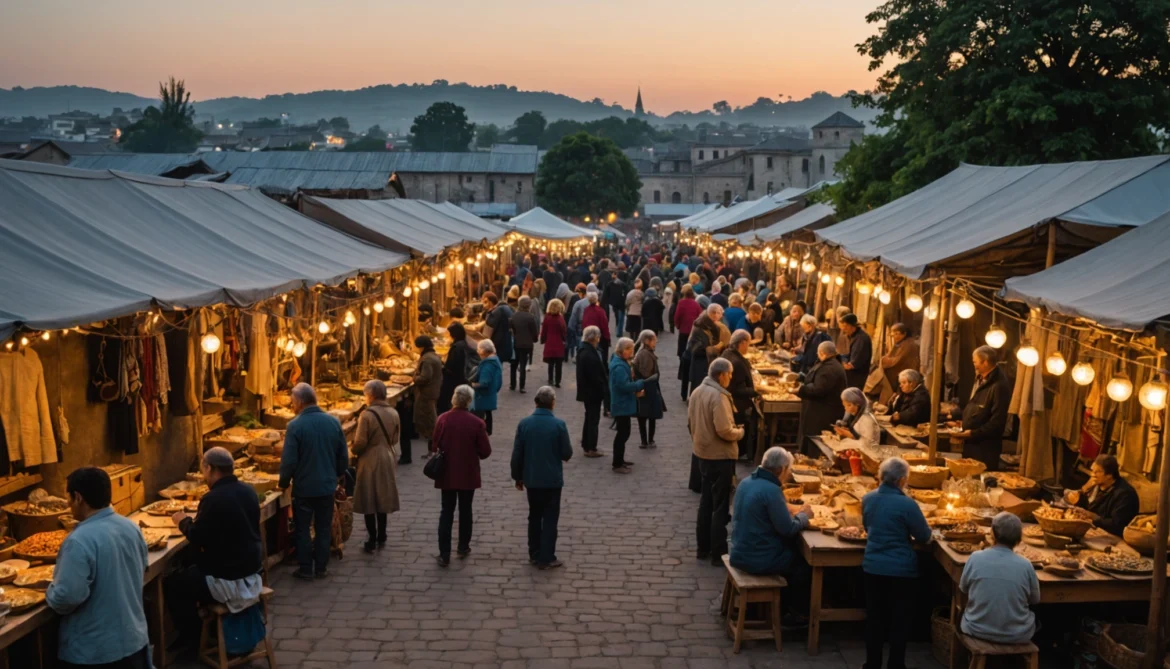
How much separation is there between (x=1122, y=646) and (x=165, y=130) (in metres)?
112

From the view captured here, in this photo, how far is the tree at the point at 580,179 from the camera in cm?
7194

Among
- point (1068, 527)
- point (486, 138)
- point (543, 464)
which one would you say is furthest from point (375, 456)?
point (486, 138)

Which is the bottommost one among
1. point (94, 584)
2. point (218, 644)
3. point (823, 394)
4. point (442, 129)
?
point (218, 644)

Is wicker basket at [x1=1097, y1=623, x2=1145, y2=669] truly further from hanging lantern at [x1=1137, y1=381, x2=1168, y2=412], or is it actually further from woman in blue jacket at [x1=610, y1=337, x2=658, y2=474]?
woman in blue jacket at [x1=610, y1=337, x2=658, y2=474]

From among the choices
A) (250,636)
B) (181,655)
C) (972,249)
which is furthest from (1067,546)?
(181,655)

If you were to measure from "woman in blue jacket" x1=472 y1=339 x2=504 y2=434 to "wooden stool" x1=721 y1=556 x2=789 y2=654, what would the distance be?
5355 mm

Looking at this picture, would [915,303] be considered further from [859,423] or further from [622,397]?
[622,397]

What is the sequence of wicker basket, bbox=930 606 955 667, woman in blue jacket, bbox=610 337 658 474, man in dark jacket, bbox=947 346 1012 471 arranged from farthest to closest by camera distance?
1. woman in blue jacket, bbox=610 337 658 474
2. man in dark jacket, bbox=947 346 1012 471
3. wicker basket, bbox=930 606 955 667

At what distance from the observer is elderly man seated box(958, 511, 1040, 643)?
614cm

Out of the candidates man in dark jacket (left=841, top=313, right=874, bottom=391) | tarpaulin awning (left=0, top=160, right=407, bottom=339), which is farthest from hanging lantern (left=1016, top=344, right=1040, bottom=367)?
tarpaulin awning (left=0, top=160, right=407, bottom=339)

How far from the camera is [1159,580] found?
619 cm

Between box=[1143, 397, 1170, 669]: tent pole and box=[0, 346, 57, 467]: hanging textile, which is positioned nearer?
box=[1143, 397, 1170, 669]: tent pole

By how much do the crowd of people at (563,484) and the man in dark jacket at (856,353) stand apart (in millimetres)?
17

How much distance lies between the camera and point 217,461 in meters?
6.63
